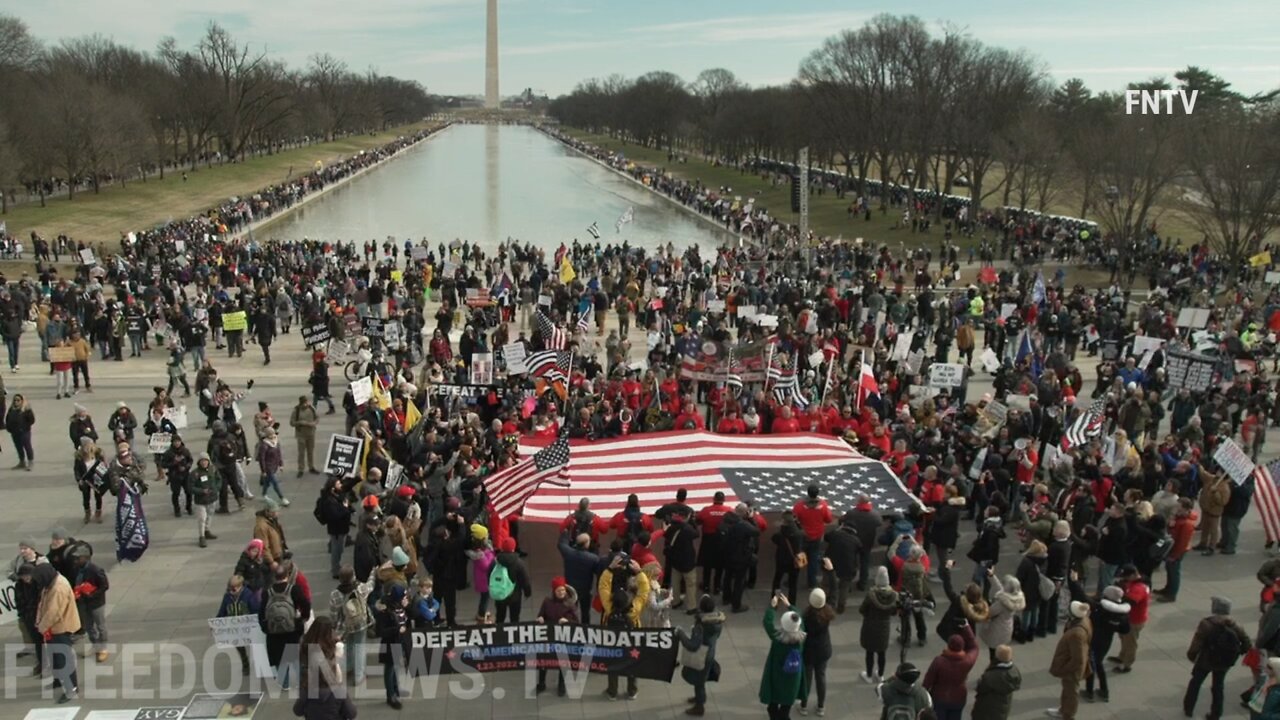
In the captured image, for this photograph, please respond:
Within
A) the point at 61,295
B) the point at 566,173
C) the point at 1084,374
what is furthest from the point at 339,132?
the point at 1084,374

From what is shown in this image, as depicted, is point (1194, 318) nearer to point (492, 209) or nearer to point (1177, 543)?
point (1177, 543)

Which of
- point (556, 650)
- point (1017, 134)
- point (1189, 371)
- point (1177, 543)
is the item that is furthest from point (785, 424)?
point (1017, 134)

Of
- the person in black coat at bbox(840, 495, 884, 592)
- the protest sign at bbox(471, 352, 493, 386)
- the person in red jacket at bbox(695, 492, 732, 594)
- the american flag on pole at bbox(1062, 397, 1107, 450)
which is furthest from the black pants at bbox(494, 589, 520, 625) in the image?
the american flag on pole at bbox(1062, 397, 1107, 450)

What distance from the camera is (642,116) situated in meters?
139

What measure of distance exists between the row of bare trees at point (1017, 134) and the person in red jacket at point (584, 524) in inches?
1343

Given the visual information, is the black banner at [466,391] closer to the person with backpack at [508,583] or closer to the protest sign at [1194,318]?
the person with backpack at [508,583]

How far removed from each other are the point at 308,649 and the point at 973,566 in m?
8.67

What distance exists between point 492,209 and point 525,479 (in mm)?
56665

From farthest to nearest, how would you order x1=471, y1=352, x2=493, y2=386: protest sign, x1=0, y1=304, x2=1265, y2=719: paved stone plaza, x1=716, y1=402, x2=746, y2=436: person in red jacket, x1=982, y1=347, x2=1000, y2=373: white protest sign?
x1=982, y1=347, x2=1000, y2=373: white protest sign → x1=471, y1=352, x2=493, y2=386: protest sign → x1=716, y1=402, x2=746, y2=436: person in red jacket → x1=0, y1=304, x2=1265, y2=719: paved stone plaza

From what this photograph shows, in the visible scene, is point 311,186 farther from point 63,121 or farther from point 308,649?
point 308,649

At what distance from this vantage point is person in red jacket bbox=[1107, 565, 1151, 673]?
10.2m

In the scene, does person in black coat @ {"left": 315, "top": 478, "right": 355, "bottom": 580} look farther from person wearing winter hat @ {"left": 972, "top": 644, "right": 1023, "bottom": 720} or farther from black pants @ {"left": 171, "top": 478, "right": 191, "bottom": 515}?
person wearing winter hat @ {"left": 972, "top": 644, "right": 1023, "bottom": 720}

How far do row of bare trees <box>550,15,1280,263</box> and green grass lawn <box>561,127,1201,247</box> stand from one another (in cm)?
86

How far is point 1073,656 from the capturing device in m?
9.48
